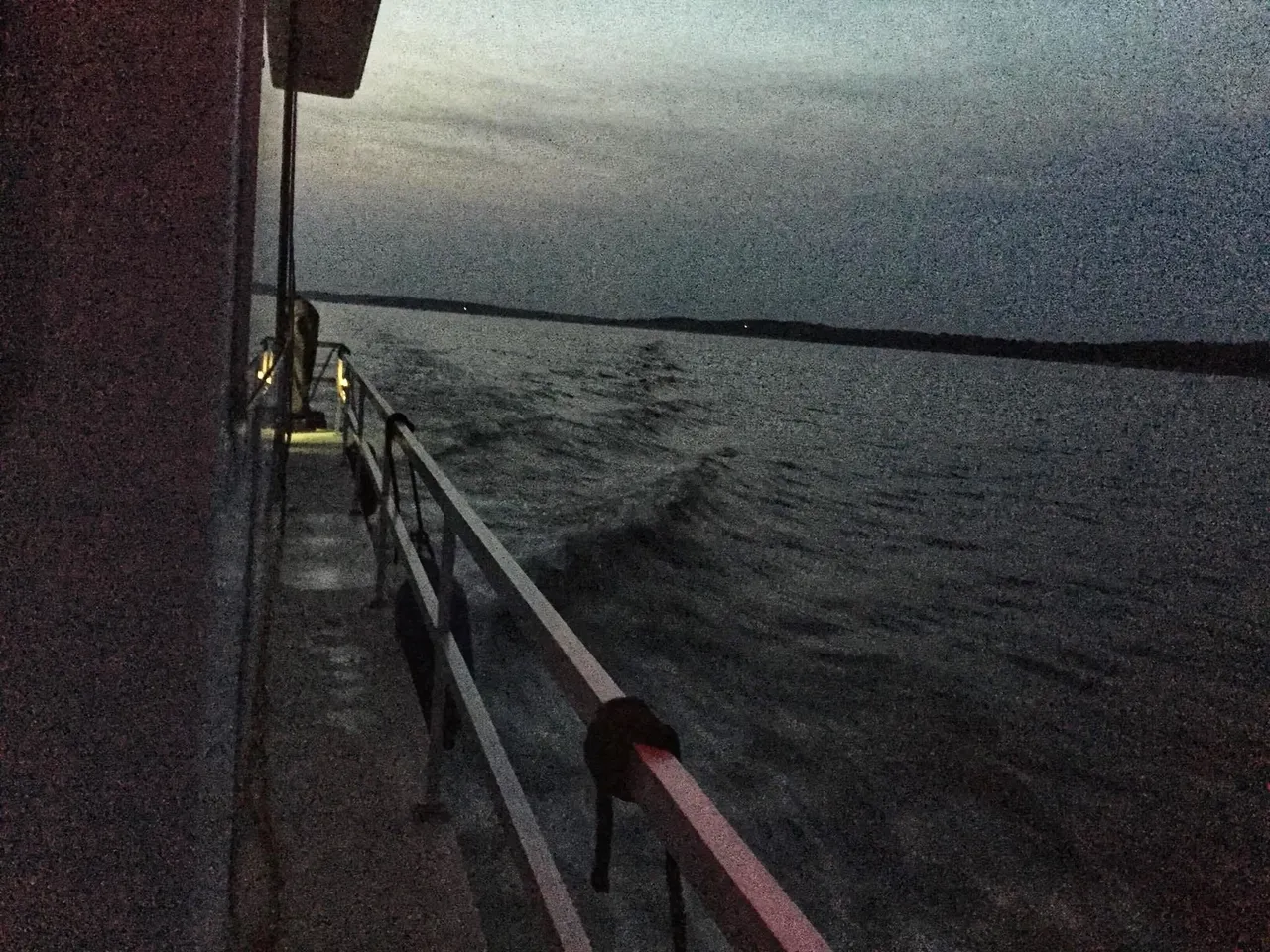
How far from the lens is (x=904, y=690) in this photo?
907 cm

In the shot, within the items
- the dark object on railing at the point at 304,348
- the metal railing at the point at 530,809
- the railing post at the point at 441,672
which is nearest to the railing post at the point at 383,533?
the metal railing at the point at 530,809

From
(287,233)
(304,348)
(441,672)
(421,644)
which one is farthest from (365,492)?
(441,672)

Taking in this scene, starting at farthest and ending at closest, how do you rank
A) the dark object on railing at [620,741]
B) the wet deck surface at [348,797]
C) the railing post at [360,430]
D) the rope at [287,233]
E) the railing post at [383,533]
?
1. the railing post at [360,430]
2. the railing post at [383,533]
3. the rope at [287,233]
4. the wet deck surface at [348,797]
5. the dark object on railing at [620,741]

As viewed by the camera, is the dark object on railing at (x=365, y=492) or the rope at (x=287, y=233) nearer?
the rope at (x=287, y=233)

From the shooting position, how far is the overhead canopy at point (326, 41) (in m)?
3.62

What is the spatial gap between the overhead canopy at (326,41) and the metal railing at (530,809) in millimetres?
1742

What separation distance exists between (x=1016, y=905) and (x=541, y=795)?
2.97 m

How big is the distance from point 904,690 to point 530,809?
7720 millimetres

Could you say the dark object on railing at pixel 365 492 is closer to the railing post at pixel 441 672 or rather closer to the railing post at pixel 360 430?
the railing post at pixel 360 430

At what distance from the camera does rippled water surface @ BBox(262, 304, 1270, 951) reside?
5.48 metres

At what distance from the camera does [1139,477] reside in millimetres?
33625

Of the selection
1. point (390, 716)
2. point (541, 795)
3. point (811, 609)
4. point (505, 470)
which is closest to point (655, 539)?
point (811, 609)

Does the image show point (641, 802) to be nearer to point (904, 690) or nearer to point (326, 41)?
point (326, 41)

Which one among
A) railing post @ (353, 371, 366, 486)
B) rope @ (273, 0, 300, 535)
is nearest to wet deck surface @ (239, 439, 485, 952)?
rope @ (273, 0, 300, 535)
